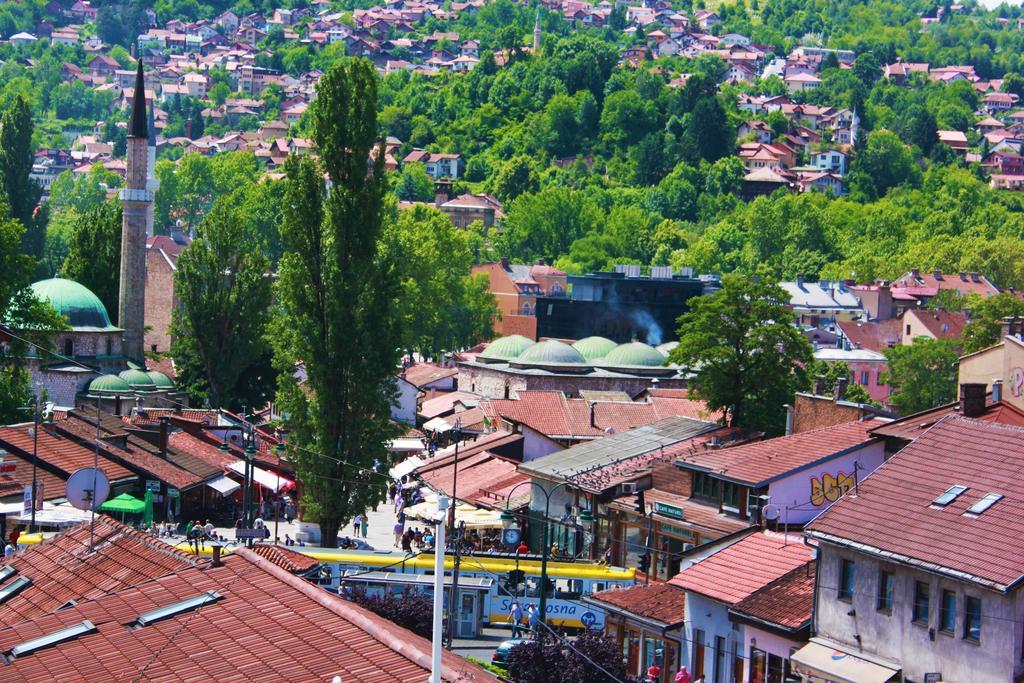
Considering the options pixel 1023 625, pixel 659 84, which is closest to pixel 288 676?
pixel 1023 625

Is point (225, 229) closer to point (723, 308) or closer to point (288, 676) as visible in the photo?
point (723, 308)

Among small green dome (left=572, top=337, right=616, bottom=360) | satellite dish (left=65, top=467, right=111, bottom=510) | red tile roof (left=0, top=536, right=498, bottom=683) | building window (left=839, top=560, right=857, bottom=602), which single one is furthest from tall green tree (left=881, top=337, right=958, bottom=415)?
red tile roof (left=0, top=536, right=498, bottom=683)

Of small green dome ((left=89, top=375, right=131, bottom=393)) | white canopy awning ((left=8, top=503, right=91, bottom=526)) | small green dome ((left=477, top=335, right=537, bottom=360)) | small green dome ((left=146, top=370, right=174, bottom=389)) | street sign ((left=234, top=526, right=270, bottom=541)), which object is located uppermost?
white canopy awning ((left=8, top=503, right=91, bottom=526))

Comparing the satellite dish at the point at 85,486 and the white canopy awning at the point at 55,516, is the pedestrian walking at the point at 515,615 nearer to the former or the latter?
the white canopy awning at the point at 55,516

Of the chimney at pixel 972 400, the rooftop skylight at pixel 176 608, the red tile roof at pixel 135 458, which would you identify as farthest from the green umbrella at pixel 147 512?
the rooftop skylight at pixel 176 608

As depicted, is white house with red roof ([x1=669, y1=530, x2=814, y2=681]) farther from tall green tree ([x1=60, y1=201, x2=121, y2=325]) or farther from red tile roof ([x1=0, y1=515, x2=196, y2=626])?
tall green tree ([x1=60, y1=201, x2=121, y2=325])

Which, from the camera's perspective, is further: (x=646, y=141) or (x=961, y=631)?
Result: (x=646, y=141)

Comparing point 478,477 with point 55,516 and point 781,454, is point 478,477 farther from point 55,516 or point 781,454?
point 55,516
